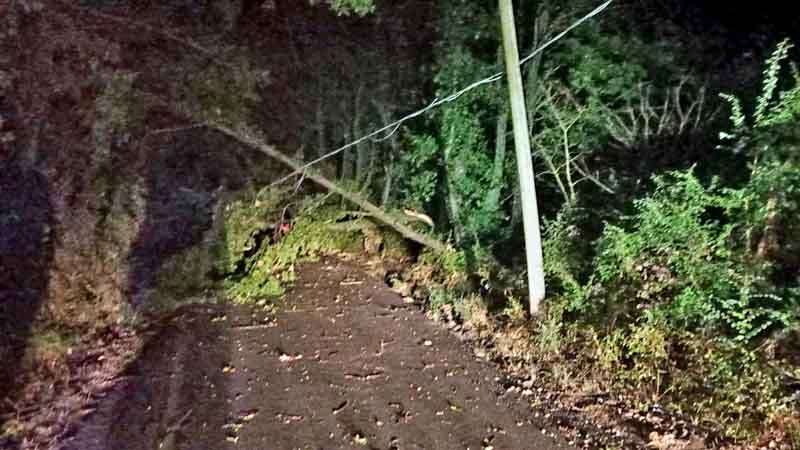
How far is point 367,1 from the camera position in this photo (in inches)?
291

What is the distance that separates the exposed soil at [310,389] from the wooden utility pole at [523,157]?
91 centimetres

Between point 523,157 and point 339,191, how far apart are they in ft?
10.3

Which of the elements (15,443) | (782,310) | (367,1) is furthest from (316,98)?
(782,310)

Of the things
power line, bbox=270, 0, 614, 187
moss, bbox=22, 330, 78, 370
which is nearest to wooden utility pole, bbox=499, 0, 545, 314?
power line, bbox=270, 0, 614, 187

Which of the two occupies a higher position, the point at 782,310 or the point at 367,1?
the point at 367,1

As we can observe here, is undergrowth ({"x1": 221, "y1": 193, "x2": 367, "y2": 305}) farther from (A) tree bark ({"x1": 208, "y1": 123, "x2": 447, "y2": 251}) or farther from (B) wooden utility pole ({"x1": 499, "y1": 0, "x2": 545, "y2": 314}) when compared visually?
(B) wooden utility pole ({"x1": 499, "y1": 0, "x2": 545, "y2": 314})

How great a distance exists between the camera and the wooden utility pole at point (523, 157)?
6391 millimetres

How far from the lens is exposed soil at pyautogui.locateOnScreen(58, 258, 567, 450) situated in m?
5.64

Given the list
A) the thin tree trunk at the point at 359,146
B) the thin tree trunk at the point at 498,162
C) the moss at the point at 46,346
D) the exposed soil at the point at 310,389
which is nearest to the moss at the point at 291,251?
the exposed soil at the point at 310,389

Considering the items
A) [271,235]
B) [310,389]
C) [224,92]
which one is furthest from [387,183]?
[310,389]

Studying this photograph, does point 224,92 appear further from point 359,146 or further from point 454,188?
point 454,188

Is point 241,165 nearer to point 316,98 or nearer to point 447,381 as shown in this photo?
point 316,98

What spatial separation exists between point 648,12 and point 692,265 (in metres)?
4.70

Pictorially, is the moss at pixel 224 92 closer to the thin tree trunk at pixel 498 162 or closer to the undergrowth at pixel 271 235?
the undergrowth at pixel 271 235
